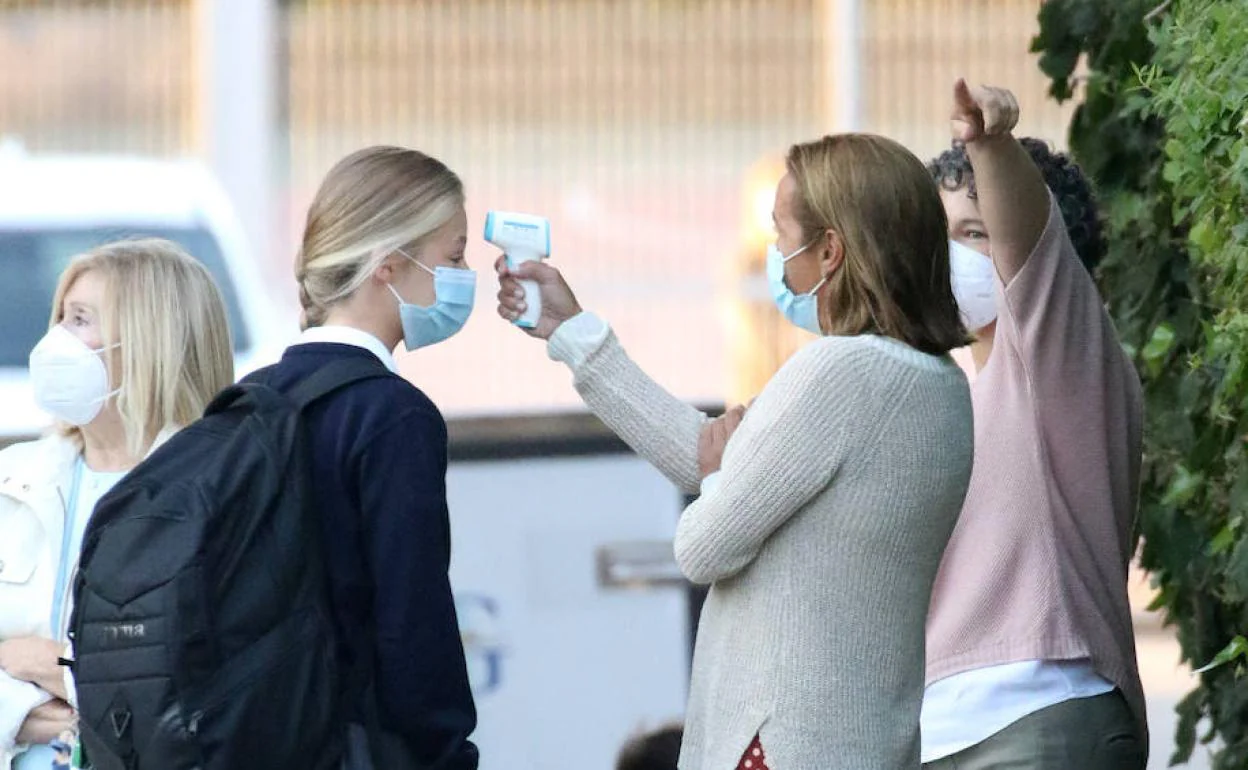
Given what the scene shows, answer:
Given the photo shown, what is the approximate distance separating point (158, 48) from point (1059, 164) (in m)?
11.7

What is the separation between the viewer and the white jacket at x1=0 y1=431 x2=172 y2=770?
124 inches

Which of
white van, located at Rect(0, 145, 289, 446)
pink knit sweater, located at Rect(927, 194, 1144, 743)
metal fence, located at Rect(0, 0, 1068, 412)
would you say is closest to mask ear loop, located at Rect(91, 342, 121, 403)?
pink knit sweater, located at Rect(927, 194, 1144, 743)

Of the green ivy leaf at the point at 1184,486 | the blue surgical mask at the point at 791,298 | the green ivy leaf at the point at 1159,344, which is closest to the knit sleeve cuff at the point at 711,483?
the blue surgical mask at the point at 791,298

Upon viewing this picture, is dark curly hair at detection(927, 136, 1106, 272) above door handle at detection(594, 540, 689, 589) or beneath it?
above

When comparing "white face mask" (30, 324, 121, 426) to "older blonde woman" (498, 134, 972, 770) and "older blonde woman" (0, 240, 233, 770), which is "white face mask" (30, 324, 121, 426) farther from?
"older blonde woman" (498, 134, 972, 770)

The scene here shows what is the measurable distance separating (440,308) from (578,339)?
20 cm

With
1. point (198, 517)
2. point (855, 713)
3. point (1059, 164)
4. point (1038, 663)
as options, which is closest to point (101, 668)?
point (198, 517)

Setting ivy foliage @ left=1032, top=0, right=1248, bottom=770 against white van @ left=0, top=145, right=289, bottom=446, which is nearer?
ivy foliage @ left=1032, top=0, right=1248, bottom=770

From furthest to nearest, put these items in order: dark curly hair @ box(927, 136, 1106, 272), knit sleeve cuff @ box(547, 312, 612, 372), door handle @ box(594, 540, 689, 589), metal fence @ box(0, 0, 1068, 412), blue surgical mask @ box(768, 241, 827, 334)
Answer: metal fence @ box(0, 0, 1068, 412), door handle @ box(594, 540, 689, 589), dark curly hair @ box(927, 136, 1106, 272), knit sleeve cuff @ box(547, 312, 612, 372), blue surgical mask @ box(768, 241, 827, 334)

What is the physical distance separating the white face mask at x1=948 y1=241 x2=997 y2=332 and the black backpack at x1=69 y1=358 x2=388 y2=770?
1.02 meters

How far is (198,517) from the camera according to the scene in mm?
2580

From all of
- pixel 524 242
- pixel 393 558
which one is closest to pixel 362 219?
pixel 524 242

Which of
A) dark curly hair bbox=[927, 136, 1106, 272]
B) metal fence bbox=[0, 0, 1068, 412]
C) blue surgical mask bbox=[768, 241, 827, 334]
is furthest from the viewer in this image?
metal fence bbox=[0, 0, 1068, 412]

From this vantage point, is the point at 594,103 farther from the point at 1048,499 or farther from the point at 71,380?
the point at 1048,499
